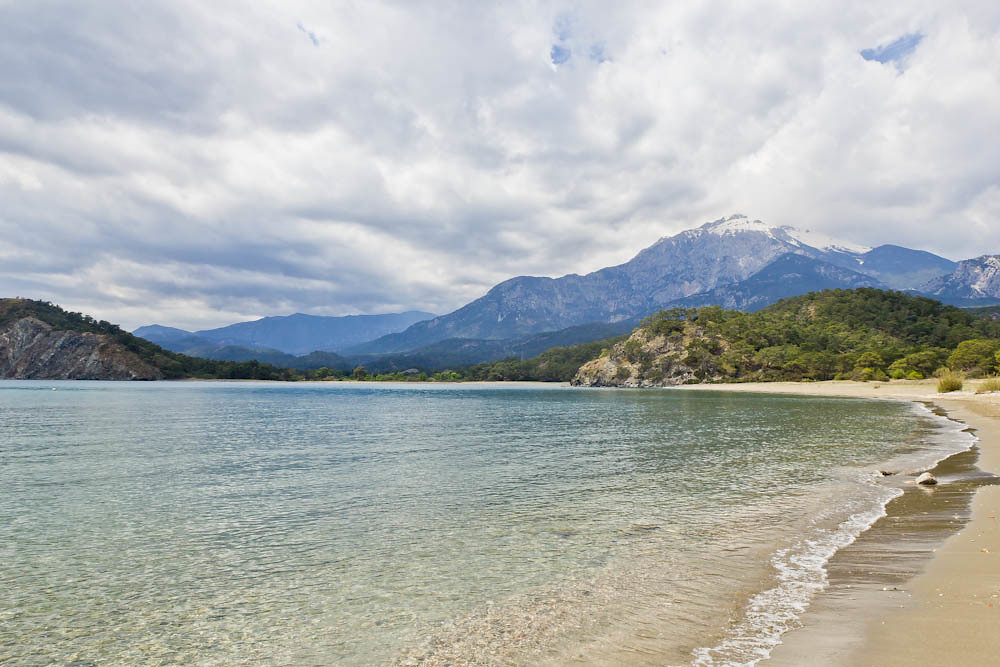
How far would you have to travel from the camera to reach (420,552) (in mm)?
13602

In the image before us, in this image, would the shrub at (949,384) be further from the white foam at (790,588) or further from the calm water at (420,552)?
the white foam at (790,588)

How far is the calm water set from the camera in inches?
344

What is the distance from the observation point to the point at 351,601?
10477 millimetres

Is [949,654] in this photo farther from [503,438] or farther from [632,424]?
[632,424]

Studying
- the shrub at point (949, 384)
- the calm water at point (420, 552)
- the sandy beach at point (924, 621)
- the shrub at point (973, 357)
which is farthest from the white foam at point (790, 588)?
the shrub at point (973, 357)

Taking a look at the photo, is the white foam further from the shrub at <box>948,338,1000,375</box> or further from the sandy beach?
the shrub at <box>948,338,1000,375</box>

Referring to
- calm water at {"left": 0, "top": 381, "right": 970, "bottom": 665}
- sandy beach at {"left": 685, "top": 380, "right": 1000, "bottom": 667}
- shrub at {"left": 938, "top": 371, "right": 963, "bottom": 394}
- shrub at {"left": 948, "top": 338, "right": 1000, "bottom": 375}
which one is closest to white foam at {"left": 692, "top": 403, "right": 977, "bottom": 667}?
calm water at {"left": 0, "top": 381, "right": 970, "bottom": 665}

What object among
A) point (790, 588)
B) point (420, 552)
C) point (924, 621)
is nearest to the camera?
point (924, 621)

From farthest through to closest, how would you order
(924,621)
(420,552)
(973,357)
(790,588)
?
(973,357)
(420,552)
(790,588)
(924,621)

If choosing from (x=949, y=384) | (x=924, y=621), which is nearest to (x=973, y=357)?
(x=949, y=384)

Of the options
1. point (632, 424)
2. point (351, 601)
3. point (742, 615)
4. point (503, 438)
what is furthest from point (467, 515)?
point (632, 424)

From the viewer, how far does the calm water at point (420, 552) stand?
8.75 metres

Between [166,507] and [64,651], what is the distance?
11226 mm

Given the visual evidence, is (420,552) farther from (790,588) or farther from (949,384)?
(949,384)
